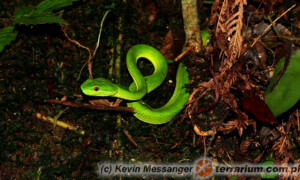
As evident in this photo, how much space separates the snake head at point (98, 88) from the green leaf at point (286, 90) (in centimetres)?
218

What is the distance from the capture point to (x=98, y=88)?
361 cm

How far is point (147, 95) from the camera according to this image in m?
4.16

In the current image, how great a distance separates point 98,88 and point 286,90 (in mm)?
2493

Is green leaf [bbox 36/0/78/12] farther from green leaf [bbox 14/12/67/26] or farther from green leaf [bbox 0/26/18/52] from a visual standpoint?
green leaf [bbox 0/26/18/52]

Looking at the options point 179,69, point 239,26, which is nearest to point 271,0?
point 239,26

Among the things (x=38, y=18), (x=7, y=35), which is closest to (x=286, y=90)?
(x=38, y=18)

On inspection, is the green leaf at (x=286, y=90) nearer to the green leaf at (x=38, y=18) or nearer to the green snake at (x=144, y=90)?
the green snake at (x=144, y=90)

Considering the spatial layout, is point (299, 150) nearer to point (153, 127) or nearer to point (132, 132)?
point (153, 127)

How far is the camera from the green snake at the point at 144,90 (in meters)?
3.67

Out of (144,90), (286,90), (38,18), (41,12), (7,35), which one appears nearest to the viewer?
(286,90)

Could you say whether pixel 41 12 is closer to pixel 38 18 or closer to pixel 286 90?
pixel 38 18

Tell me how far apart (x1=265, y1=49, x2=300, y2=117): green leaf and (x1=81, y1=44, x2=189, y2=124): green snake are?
52.0 inches

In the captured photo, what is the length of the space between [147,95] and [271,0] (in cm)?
254

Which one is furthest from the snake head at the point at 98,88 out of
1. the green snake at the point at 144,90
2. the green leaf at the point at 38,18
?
the green leaf at the point at 38,18
